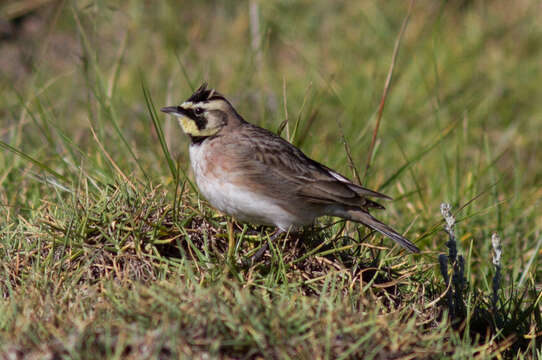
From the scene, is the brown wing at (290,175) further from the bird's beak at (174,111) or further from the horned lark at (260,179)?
the bird's beak at (174,111)

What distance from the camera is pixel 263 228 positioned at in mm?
4520

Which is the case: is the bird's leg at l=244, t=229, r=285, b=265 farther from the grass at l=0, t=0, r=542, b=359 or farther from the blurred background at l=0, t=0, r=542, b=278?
the blurred background at l=0, t=0, r=542, b=278

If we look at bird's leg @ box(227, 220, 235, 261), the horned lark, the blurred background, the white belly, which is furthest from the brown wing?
the blurred background

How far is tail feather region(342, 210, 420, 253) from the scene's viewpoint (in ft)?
13.7

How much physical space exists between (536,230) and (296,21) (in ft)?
15.4

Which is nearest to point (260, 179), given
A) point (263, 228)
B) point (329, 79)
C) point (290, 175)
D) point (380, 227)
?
point (290, 175)

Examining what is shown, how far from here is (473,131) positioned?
25.3 ft

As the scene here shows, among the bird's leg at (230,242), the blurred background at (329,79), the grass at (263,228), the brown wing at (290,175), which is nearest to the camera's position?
the grass at (263,228)

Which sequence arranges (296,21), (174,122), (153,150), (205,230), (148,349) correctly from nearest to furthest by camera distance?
(148,349), (205,230), (153,150), (174,122), (296,21)

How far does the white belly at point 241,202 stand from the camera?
4.09 metres

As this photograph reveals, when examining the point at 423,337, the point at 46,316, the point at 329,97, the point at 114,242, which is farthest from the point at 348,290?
the point at 329,97

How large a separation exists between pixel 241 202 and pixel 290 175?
0.49 metres

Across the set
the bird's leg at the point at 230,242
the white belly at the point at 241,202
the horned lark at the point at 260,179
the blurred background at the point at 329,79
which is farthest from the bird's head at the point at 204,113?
the bird's leg at the point at 230,242

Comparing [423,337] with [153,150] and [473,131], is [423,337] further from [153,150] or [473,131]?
[473,131]
